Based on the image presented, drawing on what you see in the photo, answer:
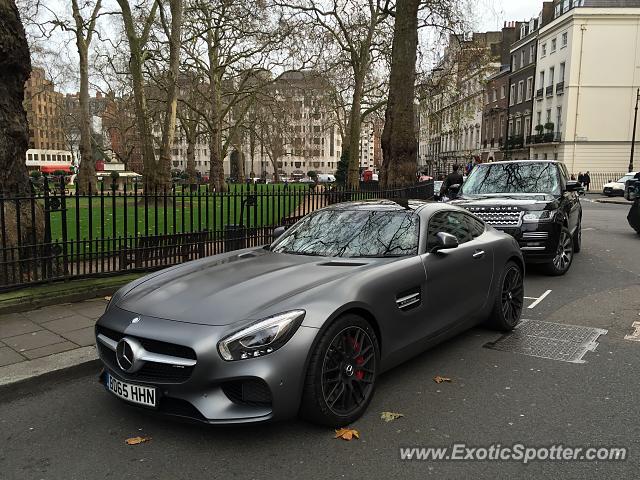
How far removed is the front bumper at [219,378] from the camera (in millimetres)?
3170

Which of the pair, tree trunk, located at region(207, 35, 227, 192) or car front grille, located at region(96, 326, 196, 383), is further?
tree trunk, located at region(207, 35, 227, 192)

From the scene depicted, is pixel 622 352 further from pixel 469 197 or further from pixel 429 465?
pixel 469 197

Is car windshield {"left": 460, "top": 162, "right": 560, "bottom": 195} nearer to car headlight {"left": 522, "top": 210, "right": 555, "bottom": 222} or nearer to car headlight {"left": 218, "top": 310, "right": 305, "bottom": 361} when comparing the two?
car headlight {"left": 522, "top": 210, "right": 555, "bottom": 222}

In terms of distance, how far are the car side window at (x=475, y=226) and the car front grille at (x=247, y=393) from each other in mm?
3166

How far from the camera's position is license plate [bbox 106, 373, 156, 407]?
10.9ft

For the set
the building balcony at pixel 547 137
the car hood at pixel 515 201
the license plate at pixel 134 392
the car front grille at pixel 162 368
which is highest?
the building balcony at pixel 547 137

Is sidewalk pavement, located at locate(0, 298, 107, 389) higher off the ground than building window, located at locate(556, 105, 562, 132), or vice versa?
building window, located at locate(556, 105, 562, 132)

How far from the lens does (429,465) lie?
3166mm

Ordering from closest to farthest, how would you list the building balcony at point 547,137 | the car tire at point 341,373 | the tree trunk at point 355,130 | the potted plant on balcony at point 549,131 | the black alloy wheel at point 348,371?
the car tire at point 341,373 → the black alloy wheel at point 348,371 → the tree trunk at point 355,130 → the building balcony at point 547,137 → the potted plant on balcony at point 549,131

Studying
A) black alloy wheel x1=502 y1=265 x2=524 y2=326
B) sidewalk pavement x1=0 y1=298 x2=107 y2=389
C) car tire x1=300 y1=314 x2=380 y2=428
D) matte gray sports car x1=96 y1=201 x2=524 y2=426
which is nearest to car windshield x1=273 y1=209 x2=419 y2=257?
matte gray sports car x1=96 y1=201 x2=524 y2=426

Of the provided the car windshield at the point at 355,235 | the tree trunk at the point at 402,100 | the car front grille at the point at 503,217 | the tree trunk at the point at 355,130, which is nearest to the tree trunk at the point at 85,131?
the tree trunk at the point at 355,130

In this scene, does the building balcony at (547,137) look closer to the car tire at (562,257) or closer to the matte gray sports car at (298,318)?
the car tire at (562,257)

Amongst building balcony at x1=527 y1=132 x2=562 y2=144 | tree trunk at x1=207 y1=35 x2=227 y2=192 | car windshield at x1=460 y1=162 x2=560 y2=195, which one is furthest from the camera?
building balcony at x1=527 y1=132 x2=562 y2=144

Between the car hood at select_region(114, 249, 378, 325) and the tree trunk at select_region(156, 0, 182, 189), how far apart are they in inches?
536
